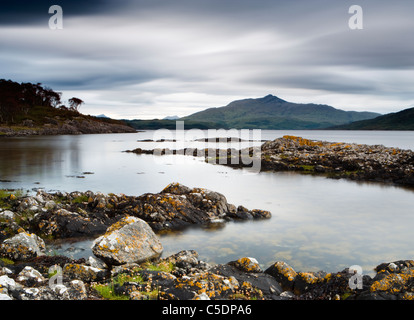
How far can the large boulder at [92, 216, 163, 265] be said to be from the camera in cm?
1128

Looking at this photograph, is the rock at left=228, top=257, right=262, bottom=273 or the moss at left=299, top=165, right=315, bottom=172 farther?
the moss at left=299, top=165, right=315, bottom=172

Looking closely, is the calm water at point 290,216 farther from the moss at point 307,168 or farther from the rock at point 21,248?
the moss at point 307,168

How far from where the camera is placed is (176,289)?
26.7ft

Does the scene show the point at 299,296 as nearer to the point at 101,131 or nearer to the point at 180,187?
the point at 180,187

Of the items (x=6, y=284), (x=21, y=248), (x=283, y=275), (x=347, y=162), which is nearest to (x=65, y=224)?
(x=21, y=248)

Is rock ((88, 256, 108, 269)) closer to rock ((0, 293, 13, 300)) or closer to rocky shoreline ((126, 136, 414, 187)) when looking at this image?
rock ((0, 293, 13, 300))

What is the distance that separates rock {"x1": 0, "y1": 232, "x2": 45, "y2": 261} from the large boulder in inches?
98.6

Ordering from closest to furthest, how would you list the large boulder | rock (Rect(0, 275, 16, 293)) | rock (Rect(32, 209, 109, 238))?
rock (Rect(0, 275, 16, 293)) → the large boulder → rock (Rect(32, 209, 109, 238))

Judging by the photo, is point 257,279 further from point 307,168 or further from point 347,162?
point 347,162

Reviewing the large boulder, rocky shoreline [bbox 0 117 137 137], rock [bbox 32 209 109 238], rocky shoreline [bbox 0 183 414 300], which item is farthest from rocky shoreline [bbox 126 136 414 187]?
rocky shoreline [bbox 0 117 137 137]

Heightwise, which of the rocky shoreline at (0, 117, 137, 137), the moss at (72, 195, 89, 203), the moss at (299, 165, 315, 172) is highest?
the rocky shoreline at (0, 117, 137, 137)
